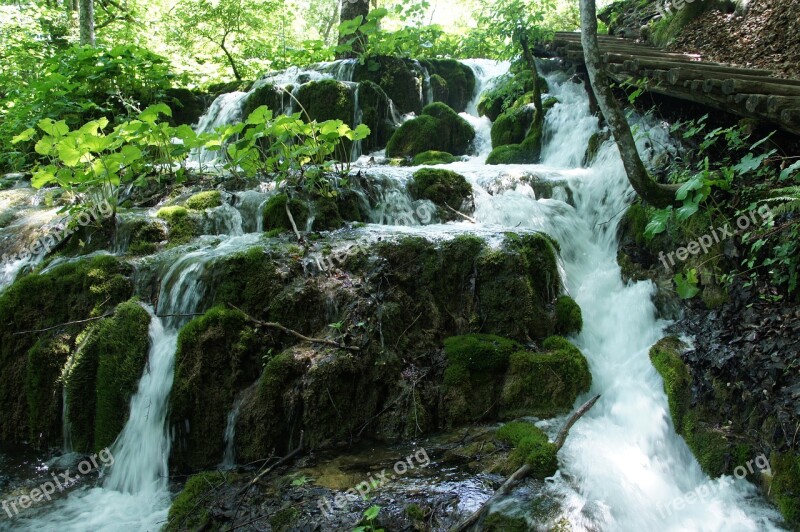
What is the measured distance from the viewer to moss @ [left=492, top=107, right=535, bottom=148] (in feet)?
34.3

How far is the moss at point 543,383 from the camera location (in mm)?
4461

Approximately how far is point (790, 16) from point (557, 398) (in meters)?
7.32

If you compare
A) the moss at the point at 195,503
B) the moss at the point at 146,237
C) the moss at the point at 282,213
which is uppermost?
the moss at the point at 282,213

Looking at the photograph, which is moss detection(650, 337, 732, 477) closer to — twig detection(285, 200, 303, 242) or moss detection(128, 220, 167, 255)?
twig detection(285, 200, 303, 242)

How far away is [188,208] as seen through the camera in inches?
260

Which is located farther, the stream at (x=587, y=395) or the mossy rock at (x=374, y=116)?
the mossy rock at (x=374, y=116)

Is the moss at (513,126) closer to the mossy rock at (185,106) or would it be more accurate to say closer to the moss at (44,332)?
the mossy rock at (185,106)

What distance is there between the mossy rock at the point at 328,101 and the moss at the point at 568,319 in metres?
7.38

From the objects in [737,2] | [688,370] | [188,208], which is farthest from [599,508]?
[737,2]

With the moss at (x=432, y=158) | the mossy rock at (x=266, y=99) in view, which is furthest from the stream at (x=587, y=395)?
the mossy rock at (x=266, y=99)

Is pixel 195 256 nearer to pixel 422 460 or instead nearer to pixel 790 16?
pixel 422 460

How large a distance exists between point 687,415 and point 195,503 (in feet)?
12.7

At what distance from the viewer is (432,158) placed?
10.0 m

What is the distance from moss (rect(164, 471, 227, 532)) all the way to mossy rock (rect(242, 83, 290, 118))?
915 cm
